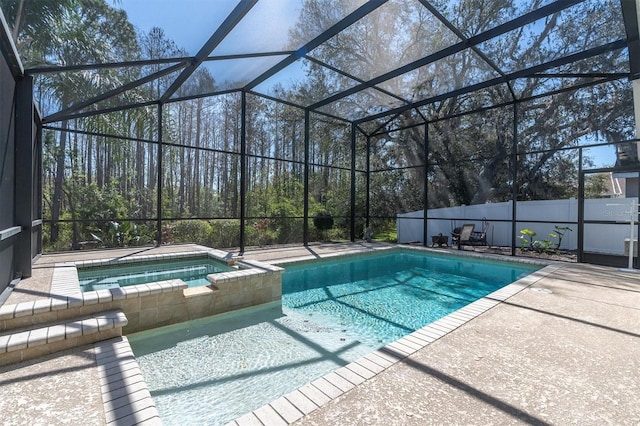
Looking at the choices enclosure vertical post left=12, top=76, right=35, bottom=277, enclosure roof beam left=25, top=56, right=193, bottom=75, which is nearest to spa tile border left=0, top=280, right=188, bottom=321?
enclosure vertical post left=12, top=76, right=35, bottom=277

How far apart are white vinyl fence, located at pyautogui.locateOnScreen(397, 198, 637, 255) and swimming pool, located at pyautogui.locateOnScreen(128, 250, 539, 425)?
3.02 meters

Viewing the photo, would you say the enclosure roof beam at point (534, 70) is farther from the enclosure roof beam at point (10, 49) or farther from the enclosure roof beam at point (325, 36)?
the enclosure roof beam at point (10, 49)

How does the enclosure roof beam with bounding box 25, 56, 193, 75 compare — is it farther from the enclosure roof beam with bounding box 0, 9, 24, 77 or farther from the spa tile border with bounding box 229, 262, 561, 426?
the spa tile border with bounding box 229, 262, 561, 426

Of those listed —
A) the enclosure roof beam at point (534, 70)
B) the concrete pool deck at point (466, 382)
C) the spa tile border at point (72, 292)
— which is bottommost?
the concrete pool deck at point (466, 382)

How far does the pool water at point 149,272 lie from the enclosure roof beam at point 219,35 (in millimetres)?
3670

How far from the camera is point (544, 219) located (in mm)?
9297

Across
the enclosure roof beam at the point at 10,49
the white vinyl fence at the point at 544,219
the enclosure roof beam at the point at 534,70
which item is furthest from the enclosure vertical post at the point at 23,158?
the white vinyl fence at the point at 544,219

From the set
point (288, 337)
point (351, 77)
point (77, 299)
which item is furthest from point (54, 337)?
point (351, 77)

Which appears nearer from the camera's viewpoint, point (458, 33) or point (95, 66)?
point (95, 66)

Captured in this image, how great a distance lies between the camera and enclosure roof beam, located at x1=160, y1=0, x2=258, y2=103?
13.0ft

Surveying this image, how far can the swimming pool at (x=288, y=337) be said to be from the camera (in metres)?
2.50

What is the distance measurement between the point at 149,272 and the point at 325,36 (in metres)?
5.43

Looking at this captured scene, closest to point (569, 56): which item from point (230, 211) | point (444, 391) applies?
point (444, 391)

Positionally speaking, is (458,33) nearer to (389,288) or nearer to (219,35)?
(219,35)
